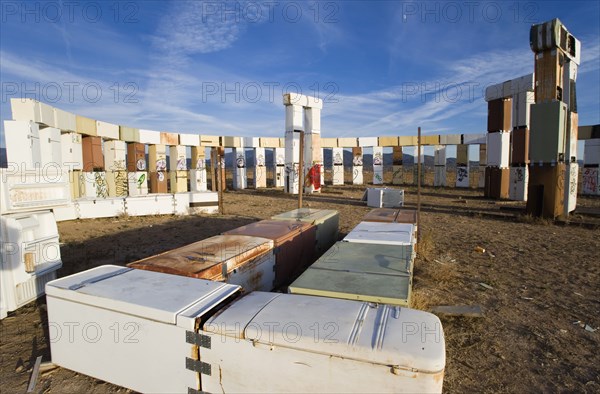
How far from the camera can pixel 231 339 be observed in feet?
7.80

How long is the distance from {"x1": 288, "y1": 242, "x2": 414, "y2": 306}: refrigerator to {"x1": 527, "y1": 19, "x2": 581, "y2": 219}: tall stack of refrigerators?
364 inches

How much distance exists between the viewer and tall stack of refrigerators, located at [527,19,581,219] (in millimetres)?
10838

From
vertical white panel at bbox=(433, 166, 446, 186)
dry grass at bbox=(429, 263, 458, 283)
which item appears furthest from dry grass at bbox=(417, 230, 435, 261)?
vertical white panel at bbox=(433, 166, 446, 186)

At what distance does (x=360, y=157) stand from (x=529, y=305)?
79.9 ft

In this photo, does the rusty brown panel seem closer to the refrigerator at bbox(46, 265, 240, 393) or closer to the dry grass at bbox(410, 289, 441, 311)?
the dry grass at bbox(410, 289, 441, 311)

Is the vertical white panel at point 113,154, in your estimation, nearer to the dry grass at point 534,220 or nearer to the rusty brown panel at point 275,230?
the rusty brown panel at point 275,230

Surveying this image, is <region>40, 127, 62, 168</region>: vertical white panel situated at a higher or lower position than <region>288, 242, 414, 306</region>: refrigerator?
higher

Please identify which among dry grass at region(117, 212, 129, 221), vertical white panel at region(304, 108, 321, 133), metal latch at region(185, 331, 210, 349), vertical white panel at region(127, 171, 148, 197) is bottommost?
dry grass at region(117, 212, 129, 221)

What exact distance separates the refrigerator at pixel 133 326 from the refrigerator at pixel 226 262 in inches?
18.0

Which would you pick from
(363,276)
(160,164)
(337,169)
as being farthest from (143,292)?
(337,169)

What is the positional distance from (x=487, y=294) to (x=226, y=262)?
3.86 meters

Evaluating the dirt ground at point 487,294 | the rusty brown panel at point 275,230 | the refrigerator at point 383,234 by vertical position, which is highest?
the rusty brown panel at point 275,230

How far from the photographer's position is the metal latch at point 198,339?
95.7 inches

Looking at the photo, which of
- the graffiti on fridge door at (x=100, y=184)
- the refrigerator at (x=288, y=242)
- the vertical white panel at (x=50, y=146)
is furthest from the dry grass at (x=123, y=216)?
the refrigerator at (x=288, y=242)
